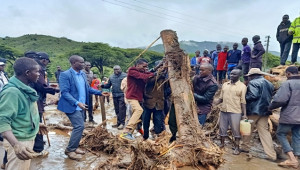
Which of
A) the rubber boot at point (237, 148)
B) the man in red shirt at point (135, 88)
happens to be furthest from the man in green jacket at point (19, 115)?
the rubber boot at point (237, 148)

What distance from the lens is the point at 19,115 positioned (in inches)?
94.7

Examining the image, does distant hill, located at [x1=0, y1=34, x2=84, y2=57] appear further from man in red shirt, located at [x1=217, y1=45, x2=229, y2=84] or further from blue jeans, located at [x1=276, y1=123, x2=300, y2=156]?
blue jeans, located at [x1=276, y1=123, x2=300, y2=156]

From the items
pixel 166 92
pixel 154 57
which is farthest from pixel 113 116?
pixel 154 57

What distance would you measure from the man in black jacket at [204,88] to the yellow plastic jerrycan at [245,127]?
0.85 m

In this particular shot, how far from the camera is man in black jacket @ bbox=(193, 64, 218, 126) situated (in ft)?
16.0

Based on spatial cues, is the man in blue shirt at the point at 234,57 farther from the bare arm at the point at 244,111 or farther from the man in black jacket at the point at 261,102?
the bare arm at the point at 244,111

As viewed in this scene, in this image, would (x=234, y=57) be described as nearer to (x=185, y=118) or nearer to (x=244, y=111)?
(x=244, y=111)

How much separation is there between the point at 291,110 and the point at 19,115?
469 cm

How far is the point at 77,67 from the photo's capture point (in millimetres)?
4527

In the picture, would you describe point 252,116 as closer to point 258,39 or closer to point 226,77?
point 258,39

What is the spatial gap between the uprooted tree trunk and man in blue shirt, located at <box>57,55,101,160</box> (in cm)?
167

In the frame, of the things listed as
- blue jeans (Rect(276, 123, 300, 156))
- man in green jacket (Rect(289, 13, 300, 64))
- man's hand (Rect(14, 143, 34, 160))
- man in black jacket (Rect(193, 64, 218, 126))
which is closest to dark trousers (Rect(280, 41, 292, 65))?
man in green jacket (Rect(289, 13, 300, 64))

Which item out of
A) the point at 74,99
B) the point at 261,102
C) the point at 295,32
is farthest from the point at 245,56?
the point at 74,99

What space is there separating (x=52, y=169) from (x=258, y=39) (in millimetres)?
6934
